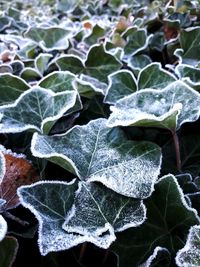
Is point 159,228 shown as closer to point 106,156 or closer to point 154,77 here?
point 106,156

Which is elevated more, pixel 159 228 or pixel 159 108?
pixel 159 108

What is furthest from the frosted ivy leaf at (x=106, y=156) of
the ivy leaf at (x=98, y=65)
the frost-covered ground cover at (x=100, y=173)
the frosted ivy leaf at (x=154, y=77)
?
the ivy leaf at (x=98, y=65)

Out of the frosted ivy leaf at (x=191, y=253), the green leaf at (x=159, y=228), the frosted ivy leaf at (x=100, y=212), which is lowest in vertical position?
the green leaf at (x=159, y=228)

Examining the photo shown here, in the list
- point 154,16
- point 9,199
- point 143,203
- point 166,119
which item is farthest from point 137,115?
point 154,16

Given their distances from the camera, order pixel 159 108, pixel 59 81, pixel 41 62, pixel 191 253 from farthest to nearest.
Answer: pixel 41 62 < pixel 59 81 < pixel 159 108 < pixel 191 253

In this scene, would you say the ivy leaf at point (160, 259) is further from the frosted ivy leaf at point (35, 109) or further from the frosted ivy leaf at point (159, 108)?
the frosted ivy leaf at point (35, 109)

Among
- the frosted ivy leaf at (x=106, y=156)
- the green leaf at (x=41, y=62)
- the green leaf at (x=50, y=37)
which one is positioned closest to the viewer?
the frosted ivy leaf at (x=106, y=156)

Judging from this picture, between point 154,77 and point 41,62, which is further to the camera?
point 41,62

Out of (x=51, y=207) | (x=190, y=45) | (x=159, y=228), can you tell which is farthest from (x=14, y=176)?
(x=190, y=45)
